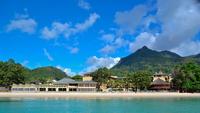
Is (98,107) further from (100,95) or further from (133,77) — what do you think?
(133,77)

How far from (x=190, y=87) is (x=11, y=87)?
45.7m

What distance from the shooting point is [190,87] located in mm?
95250

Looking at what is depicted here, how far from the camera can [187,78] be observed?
95.7 m

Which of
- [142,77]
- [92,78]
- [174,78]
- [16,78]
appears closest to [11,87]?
[16,78]

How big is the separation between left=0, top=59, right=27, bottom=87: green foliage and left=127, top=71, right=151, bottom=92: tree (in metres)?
29.1

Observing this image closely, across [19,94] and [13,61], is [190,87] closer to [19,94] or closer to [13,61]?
[19,94]

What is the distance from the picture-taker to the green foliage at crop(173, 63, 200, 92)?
3750 inches

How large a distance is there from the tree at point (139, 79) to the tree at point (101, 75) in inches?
327

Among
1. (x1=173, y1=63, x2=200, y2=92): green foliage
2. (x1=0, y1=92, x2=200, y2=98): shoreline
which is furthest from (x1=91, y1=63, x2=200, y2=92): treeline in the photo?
(x1=0, y1=92, x2=200, y2=98): shoreline

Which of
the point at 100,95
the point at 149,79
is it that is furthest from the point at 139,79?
the point at 100,95

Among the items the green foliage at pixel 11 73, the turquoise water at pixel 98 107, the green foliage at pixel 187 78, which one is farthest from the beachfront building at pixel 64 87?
the turquoise water at pixel 98 107

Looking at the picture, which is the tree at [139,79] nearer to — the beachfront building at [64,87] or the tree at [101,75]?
the tree at [101,75]

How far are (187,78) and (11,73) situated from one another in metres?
45.0

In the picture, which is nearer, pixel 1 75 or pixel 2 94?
pixel 2 94
